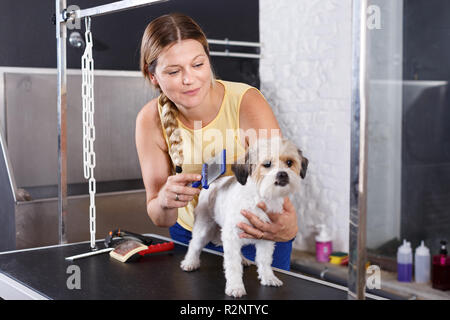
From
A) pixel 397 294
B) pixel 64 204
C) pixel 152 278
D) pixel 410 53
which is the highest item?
pixel 410 53

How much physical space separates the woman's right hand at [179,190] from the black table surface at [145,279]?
0.56 ft

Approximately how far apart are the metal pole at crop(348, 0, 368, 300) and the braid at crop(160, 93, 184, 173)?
1.73 feet

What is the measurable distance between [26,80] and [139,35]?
587 millimetres

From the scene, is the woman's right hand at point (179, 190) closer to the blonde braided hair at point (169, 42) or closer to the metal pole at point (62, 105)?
the blonde braided hair at point (169, 42)

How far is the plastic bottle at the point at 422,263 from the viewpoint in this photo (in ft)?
7.86

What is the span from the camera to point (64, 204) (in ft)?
5.44

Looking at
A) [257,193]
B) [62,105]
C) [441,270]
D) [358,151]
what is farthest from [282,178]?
[441,270]

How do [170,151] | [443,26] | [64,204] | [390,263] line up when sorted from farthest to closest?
[390,263] < [443,26] < [64,204] < [170,151]

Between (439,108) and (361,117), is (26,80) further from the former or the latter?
(439,108)

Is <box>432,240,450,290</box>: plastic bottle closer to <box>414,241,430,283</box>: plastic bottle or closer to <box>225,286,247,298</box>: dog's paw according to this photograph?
<box>414,241,430,283</box>: plastic bottle

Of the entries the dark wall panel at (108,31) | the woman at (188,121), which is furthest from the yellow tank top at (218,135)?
the dark wall panel at (108,31)

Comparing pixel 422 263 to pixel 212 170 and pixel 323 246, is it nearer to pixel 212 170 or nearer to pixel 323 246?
pixel 323 246

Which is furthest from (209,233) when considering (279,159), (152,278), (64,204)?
(64,204)

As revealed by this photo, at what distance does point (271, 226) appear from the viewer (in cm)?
106
